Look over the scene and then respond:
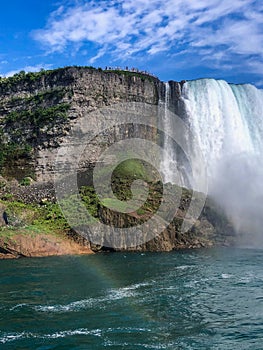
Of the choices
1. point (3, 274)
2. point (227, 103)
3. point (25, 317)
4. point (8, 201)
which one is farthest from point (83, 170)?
point (25, 317)

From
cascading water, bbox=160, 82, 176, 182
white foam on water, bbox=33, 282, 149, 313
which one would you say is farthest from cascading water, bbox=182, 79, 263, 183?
white foam on water, bbox=33, 282, 149, 313

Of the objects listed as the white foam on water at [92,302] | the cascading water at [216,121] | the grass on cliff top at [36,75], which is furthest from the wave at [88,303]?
the grass on cliff top at [36,75]

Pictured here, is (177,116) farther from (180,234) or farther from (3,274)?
(3,274)

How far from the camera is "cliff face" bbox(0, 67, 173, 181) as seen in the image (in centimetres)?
4834

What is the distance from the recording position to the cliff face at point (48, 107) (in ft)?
159

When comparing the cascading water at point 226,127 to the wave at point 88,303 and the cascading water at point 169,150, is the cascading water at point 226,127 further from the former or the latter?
the wave at point 88,303

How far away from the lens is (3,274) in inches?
997

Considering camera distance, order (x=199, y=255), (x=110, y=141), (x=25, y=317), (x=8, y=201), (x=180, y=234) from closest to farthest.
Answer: (x=25, y=317), (x=199, y=255), (x=180, y=234), (x=8, y=201), (x=110, y=141)

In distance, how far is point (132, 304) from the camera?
17844 millimetres

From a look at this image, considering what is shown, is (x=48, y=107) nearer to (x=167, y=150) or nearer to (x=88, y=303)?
(x=167, y=150)

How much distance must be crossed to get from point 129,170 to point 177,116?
34.8 ft

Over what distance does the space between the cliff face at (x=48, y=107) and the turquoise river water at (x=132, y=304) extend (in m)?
20.8

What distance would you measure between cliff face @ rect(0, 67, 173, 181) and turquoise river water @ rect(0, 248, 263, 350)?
20.8 metres

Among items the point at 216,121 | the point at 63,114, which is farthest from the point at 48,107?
the point at 216,121
